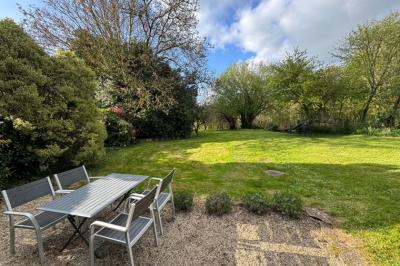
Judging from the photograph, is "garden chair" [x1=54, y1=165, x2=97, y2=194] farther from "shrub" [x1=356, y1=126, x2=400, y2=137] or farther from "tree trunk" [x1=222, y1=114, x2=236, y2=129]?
"tree trunk" [x1=222, y1=114, x2=236, y2=129]

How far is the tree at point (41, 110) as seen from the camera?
4.90m

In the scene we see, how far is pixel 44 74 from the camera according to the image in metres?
5.60

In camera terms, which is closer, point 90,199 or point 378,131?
point 90,199

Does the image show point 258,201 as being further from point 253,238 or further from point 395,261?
point 395,261

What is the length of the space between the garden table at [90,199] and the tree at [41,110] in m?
2.94

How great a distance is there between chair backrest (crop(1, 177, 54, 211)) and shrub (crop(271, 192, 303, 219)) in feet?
11.4

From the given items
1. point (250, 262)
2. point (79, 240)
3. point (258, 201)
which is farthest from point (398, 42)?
point (79, 240)

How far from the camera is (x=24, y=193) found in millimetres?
2928

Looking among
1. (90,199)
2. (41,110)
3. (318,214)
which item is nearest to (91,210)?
(90,199)

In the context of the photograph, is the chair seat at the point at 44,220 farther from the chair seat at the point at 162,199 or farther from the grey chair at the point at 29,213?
the chair seat at the point at 162,199

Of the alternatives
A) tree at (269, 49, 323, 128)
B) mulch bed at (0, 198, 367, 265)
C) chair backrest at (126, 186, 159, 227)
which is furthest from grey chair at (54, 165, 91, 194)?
tree at (269, 49, 323, 128)

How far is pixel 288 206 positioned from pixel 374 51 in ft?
58.0

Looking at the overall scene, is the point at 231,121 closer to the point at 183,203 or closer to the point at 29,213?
the point at 183,203

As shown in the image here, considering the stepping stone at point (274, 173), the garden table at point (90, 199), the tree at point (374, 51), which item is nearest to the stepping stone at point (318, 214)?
the stepping stone at point (274, 173)
